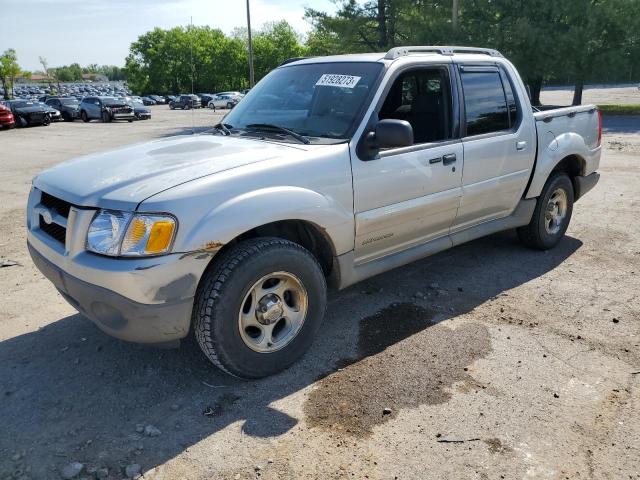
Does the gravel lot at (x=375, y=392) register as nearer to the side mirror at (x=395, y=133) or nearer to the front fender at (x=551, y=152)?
the front fender at (x=551, y=152)

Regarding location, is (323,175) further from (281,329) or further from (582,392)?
(582,392)

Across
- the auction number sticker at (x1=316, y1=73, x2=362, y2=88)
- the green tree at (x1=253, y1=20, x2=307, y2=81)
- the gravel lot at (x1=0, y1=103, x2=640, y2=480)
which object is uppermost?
the green tree at (x1=253, y1=20, x2=307, y2=81)

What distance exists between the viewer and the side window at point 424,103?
4.13 meters

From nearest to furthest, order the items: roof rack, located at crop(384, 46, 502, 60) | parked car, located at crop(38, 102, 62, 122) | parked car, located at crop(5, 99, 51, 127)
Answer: roof rack, located at crop(384, 46, 502, 60), parked car, located at crop(5, 99, 51, 127), parked car, located at crop(38, 102, 62, 122)

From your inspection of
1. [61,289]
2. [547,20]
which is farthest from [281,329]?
[547,20]

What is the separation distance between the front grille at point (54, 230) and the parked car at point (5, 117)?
26.0m

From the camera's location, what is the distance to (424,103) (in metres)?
4.37

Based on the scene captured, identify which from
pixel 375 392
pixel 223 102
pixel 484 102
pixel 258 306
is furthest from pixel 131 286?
pixel 223 102

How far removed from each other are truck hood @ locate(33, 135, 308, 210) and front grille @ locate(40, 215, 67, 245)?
7.9 inches

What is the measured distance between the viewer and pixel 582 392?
3086mm

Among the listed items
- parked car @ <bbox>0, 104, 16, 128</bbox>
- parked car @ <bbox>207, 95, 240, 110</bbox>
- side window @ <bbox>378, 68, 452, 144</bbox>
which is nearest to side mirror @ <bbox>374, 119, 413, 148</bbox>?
side window @ <bbox>378, 68, 452, 144</bbox>

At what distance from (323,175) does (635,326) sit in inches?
99.9

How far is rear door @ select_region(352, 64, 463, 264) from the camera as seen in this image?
3.59 m

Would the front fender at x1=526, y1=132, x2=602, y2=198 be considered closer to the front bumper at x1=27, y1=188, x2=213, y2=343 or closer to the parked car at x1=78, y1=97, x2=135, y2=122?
the front bumper at x1=27, y1=188, x2=213, y2=343
